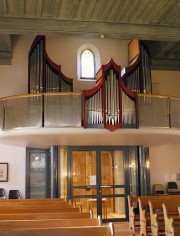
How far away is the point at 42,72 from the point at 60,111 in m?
2.35

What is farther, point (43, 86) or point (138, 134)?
point (43, 86)

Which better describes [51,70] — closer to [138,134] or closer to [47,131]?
[47,131]

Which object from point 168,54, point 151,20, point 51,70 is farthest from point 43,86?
point 168,54

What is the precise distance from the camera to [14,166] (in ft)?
42.1

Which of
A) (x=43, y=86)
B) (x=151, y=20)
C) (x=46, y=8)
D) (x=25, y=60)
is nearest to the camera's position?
(x=46, y=8)

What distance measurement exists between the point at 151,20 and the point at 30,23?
2916 mm

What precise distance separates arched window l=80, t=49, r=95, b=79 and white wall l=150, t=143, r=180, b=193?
383cm

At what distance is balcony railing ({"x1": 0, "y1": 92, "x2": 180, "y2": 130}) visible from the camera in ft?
31.6

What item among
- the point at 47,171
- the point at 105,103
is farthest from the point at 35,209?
the point at 47,171

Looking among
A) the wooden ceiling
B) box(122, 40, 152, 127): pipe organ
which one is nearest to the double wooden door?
box(122, 40, 152, 127): pipe organ

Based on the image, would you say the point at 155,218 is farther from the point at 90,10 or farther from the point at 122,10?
the point at 90,10

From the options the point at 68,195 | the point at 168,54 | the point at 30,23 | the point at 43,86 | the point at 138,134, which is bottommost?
the point at 68,195

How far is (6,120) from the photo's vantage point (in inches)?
393

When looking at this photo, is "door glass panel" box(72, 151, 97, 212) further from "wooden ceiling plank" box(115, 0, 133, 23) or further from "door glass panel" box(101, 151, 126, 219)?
"wooden ceiling plank" box(115, 0, 133, 23)
